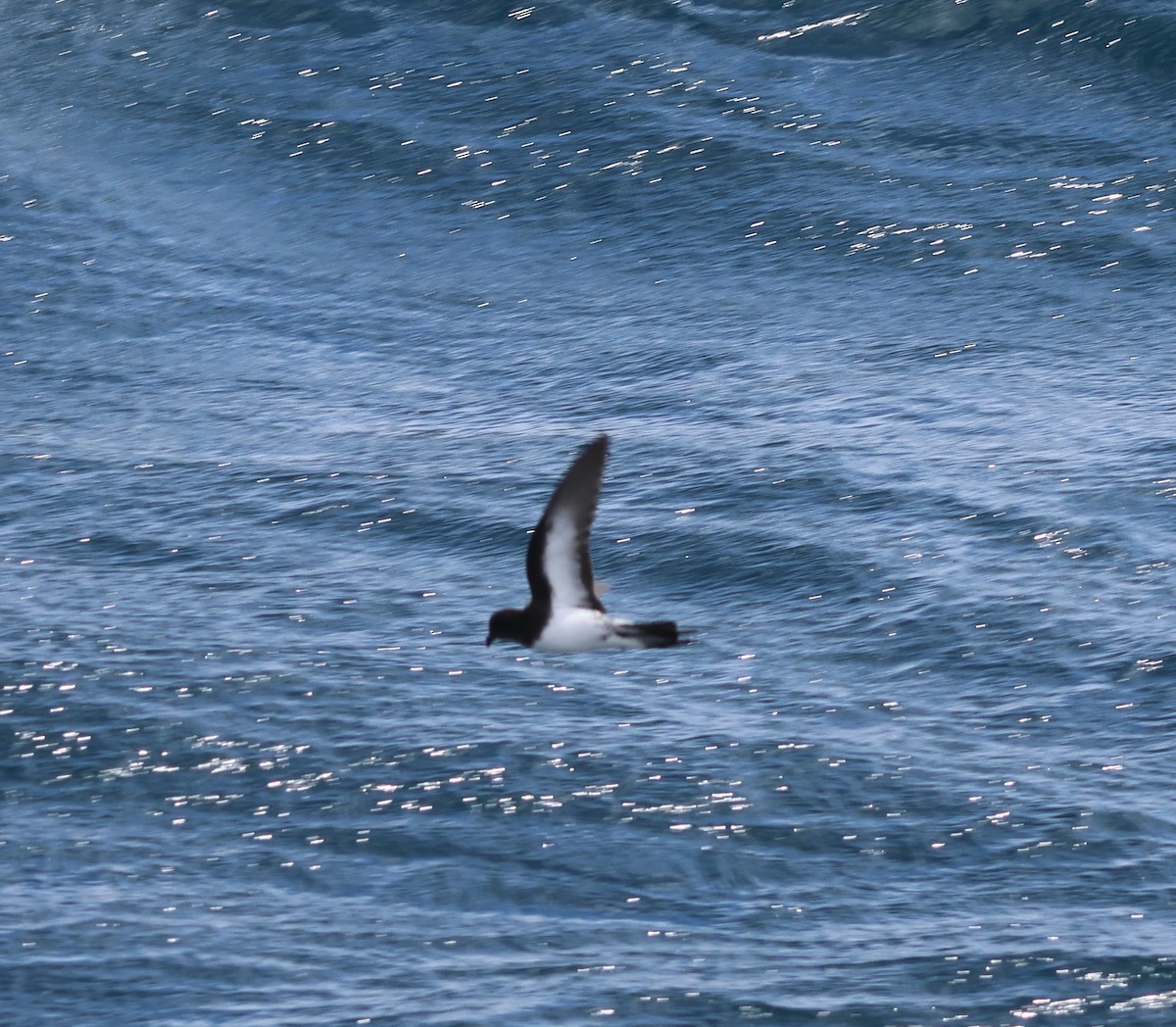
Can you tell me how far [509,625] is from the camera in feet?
71.3

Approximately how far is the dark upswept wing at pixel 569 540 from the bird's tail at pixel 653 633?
0.87m

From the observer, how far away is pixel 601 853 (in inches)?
1415

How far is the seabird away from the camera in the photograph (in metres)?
19.6

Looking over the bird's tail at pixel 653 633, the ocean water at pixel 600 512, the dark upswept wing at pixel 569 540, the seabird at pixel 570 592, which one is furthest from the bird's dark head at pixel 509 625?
the ocean water at pixel 600 512

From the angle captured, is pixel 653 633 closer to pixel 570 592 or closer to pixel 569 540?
pixel 569 540

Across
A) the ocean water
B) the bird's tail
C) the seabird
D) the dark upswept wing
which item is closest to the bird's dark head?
the seabird

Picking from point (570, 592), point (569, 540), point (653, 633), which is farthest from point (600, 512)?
point (653, 633)

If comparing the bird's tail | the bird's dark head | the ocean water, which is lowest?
the ocean water

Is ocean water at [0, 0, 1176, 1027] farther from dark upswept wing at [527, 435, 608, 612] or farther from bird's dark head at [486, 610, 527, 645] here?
dark upswept wing at [527, 435, 608, 612]

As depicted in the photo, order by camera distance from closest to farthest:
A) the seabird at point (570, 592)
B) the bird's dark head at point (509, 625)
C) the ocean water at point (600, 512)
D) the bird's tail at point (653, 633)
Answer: the bird's tail at point (653, 633) → the seabird at point (570, 592) → the bird's dark head at point (509, 625) → the ocean water at point (600, 512)

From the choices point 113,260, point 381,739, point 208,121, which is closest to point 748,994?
point 381,739

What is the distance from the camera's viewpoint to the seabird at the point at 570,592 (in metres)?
19.6

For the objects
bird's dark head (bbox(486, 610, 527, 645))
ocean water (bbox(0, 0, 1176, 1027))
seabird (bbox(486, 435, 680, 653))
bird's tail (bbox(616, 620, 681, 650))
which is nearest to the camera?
bird's tail (bbox(616, 620, 681, 650))

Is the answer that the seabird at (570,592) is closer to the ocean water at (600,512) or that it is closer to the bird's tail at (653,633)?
the bird's tail at (653,633)
